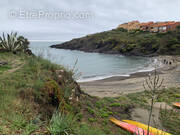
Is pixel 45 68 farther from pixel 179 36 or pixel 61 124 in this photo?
pixel 179 36

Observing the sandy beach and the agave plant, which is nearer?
the agave plant

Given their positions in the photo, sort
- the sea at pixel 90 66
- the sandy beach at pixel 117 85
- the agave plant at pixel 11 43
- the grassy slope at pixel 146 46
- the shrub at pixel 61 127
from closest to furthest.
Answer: the shrub at pixel 61 127 → the sea at pixel 90 66 → the agave plant at pixel 11 43 → the sandy beach at pixel 117 85 → the grassy slope at pixel 146 46

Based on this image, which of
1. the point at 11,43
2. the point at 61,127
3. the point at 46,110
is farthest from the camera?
the point at 11,43

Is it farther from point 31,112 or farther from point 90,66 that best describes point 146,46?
point 31,112

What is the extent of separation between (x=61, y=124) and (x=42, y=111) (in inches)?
43.7

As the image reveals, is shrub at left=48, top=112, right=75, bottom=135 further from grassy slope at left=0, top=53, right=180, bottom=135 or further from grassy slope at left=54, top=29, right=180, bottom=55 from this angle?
grassy slope at left=54, top=29, right=180, bottom=55

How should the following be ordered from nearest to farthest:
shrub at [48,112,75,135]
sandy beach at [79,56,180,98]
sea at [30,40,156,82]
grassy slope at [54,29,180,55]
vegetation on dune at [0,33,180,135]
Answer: shrub at [48,112,75,135] → vegetation on dune at [0,33,180,135] → sea at [30,40,156,82] → sandy beach at [79,56,180,98] → grassy slope at [54,29,180,55]

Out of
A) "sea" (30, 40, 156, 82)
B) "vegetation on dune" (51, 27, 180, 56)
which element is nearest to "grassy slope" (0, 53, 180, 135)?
"sea" (30, 40, 156, 82)

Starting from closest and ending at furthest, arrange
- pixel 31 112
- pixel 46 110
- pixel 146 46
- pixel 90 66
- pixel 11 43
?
pixel 31 112 → pixel 46 110 → pixel 11 43 → pixel 90 66 → pixel 146 46

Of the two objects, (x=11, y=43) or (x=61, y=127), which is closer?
(x=61, y=127)

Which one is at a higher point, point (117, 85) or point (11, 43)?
point (11, 43)

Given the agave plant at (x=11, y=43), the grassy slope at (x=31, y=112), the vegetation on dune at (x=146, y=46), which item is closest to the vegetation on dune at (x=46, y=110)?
the grassy slope at (x=31, y=112)

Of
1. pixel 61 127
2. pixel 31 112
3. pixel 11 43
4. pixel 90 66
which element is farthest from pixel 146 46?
pixel 61 127

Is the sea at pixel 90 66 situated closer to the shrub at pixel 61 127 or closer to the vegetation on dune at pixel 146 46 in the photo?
the shrub at pixel 61 127
